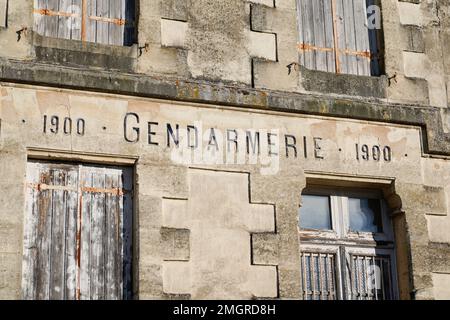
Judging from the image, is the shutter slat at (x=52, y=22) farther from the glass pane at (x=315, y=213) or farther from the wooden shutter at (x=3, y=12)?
the glass pane at (x=315, y=213)

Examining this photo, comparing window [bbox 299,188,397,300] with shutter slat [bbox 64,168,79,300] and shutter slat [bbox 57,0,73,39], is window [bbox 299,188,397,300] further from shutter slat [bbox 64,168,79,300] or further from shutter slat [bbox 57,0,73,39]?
shutter slat [bbox 57,0,73,39]

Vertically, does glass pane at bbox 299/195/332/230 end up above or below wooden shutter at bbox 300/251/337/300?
above

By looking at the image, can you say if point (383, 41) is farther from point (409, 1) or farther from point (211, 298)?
point (211, 298)

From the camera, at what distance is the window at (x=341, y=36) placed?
11.3m

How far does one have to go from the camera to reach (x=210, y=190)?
10.2m

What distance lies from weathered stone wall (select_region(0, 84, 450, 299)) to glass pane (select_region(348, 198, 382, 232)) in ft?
0.78

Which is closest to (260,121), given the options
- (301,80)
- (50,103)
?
(301,80)

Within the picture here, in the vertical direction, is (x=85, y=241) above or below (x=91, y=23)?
Answer: below

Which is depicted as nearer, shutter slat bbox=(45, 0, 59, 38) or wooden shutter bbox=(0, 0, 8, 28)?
wooden shutter bbox=(0, 0, 8, 28)

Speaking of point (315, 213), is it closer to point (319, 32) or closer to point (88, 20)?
point (319, 32)

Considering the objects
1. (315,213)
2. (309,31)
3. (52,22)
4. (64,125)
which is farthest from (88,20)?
(315,213)

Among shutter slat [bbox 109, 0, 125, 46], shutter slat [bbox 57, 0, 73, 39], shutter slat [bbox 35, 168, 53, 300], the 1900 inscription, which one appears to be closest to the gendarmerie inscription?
the 1900 inscription

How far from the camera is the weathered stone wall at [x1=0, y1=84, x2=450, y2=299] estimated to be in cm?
973

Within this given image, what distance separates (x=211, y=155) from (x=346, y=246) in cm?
174
